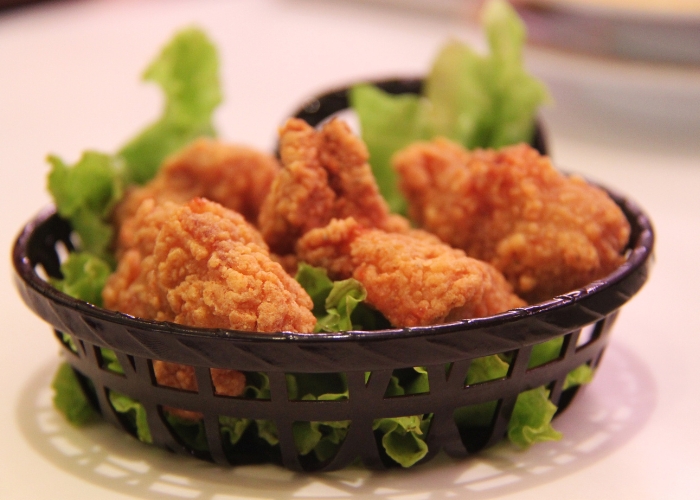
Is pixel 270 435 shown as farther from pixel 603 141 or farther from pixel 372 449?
pixel 603 141

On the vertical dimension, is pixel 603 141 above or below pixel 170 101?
below

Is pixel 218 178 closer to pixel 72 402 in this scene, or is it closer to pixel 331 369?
pixel 72 402

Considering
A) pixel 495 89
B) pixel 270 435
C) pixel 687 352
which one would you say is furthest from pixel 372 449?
pixel 495 89

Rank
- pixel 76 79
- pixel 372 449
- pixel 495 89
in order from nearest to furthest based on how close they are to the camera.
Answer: pixel 372 449 → pixel 495 89 → pixel 76 79

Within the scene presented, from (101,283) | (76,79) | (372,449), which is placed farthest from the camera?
(76,79)

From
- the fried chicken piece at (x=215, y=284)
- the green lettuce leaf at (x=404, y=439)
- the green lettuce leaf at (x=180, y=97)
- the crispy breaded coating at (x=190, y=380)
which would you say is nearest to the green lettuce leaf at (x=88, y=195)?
the green lettuce leaf at (x=180, y=97)

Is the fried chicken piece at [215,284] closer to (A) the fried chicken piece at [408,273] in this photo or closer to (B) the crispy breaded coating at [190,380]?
(B) the crispy breaded coating at [190,380]
